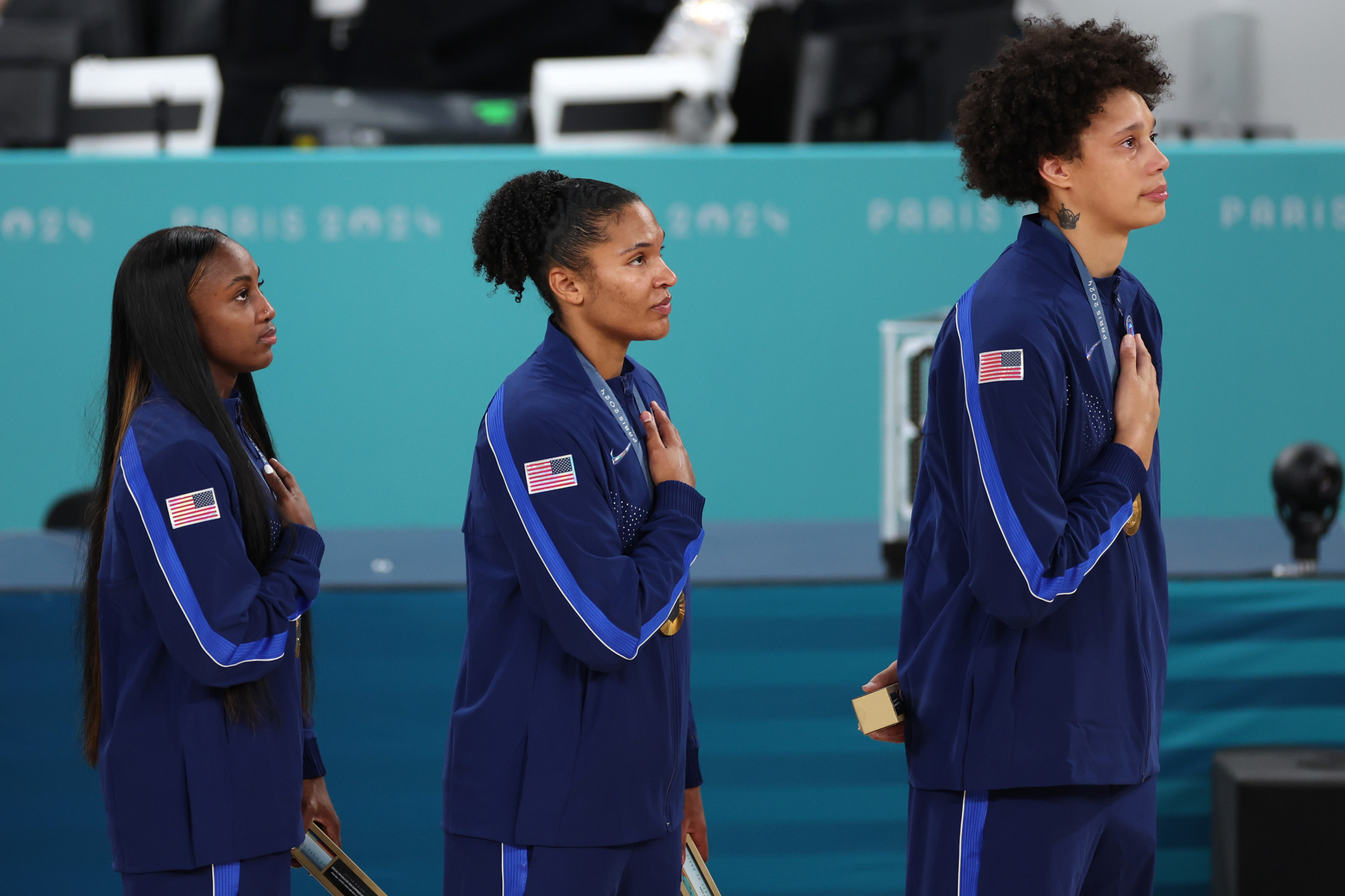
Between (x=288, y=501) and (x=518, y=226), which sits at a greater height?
(x=518, y=226)

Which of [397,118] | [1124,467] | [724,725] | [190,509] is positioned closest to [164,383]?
[190,509]

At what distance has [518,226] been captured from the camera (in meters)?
1.80

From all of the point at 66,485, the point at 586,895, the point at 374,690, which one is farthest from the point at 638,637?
the point at 66,485

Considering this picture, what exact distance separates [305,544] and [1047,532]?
36.3 inches

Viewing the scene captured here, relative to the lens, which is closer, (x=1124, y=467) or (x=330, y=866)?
(x=1124, y=467)

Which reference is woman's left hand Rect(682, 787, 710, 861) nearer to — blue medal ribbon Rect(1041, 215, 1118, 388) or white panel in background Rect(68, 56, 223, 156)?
blue medal ribbon Rect(1041, 215, 1118, 388)

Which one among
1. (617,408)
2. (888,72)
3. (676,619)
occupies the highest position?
(888,72)

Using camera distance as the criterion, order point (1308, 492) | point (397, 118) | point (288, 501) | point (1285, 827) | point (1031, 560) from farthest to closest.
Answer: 1. point (397, 118)
2. point (1308, 492)
3. point (1285, 827)
4. point (288, 501)
5. point (1031, 560)

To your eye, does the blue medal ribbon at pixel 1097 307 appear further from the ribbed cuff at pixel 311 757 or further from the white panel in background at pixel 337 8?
the white panel in background at pixel 337 8

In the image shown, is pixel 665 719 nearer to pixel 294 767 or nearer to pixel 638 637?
pixel 638 637

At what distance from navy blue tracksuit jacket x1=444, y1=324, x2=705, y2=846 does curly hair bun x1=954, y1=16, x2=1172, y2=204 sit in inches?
22.4

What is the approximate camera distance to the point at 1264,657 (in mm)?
2674

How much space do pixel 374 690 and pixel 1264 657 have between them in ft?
5.50

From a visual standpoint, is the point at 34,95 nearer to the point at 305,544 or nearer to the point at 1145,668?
the point at 305,544
